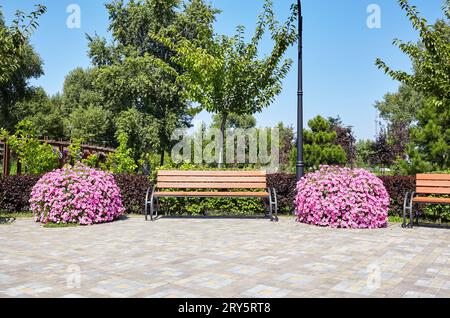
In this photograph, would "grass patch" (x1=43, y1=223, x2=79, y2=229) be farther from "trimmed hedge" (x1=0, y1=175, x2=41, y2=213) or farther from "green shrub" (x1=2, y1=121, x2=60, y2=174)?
"green shrub" (x1=2, y1=121, x2=60, y2=174)

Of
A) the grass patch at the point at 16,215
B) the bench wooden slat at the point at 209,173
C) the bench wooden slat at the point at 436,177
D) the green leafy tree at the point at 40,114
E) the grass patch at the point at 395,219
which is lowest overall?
the grass patch at the point at 395,219

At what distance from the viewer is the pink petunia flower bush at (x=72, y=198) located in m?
8.33

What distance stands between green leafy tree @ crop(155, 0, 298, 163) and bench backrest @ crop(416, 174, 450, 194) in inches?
245

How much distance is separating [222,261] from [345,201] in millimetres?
3729

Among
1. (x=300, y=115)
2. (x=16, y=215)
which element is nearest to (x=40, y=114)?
(x=16, y=215)

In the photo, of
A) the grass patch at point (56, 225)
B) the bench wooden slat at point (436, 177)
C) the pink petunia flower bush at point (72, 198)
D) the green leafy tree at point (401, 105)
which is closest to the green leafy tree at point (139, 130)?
the pink petunia flower bush at point (72, 198)

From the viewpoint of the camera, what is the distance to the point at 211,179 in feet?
31.2

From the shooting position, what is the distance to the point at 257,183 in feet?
31.2

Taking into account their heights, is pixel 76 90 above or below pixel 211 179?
above

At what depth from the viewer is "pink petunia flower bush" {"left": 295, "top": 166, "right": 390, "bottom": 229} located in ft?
26.4

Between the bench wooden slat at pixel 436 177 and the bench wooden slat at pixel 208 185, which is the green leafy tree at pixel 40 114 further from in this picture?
the bench wooden slat at pixel 436 177

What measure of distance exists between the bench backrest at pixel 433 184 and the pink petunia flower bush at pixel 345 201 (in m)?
0.82

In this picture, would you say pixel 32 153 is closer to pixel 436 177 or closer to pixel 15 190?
pixel 15 190

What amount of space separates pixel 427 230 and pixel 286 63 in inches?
295
